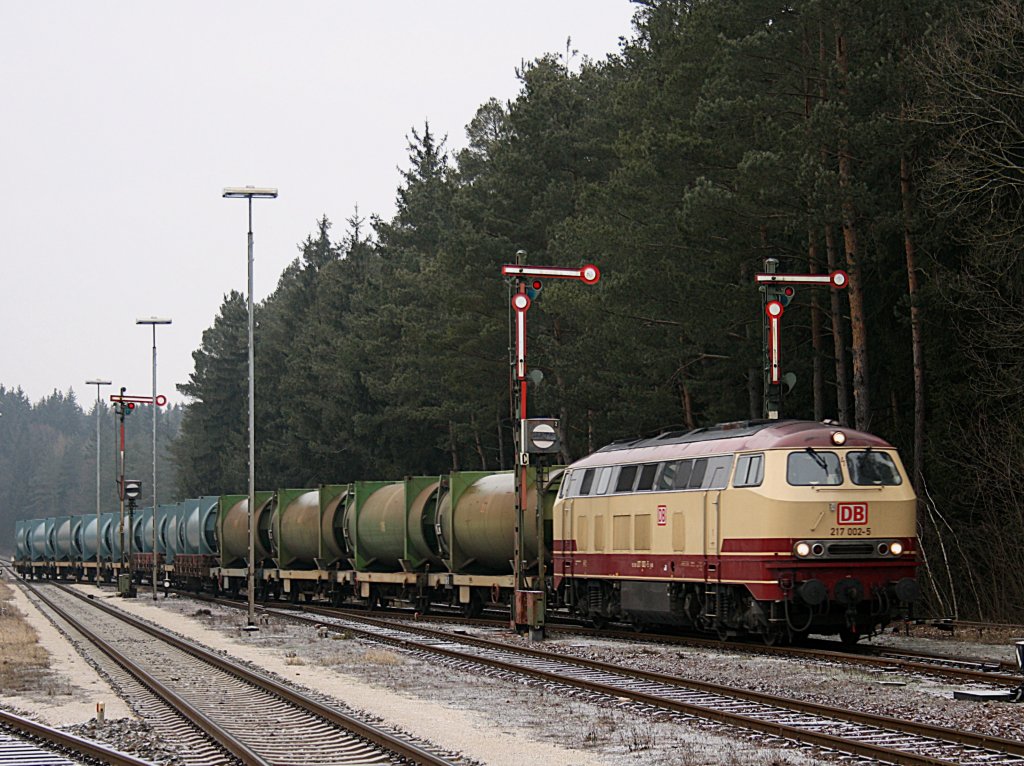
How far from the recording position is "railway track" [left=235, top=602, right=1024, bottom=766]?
12.2 meters

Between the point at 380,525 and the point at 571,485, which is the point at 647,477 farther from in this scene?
the point at 380,525

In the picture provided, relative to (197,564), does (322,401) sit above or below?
above

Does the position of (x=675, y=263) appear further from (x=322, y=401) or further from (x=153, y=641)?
(x=322, y=401)

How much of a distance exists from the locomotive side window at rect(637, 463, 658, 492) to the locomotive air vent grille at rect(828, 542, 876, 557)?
405cm

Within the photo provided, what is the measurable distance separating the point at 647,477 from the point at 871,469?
421 cm

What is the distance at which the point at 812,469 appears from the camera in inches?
840

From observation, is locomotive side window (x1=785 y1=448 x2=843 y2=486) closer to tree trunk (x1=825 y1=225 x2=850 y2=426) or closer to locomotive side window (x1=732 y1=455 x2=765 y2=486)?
locomotive side window (x1=732 y1=455 x2=765 y2=486)

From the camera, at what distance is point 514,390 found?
26.1 metres

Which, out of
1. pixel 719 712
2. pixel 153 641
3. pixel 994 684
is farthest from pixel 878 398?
pixel 719 712

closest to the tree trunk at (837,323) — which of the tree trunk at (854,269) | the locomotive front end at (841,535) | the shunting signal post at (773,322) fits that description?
the tree trunk at (854,269)

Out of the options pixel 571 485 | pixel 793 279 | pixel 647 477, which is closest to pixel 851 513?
pixel 647 477

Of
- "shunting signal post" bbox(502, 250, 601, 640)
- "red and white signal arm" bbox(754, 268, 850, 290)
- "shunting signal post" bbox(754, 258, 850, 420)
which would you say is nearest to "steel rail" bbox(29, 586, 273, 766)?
"shunting signal post" bbox(502, 250, 601, 640)

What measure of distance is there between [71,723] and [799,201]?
22.4 meters

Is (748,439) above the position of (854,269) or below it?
below
